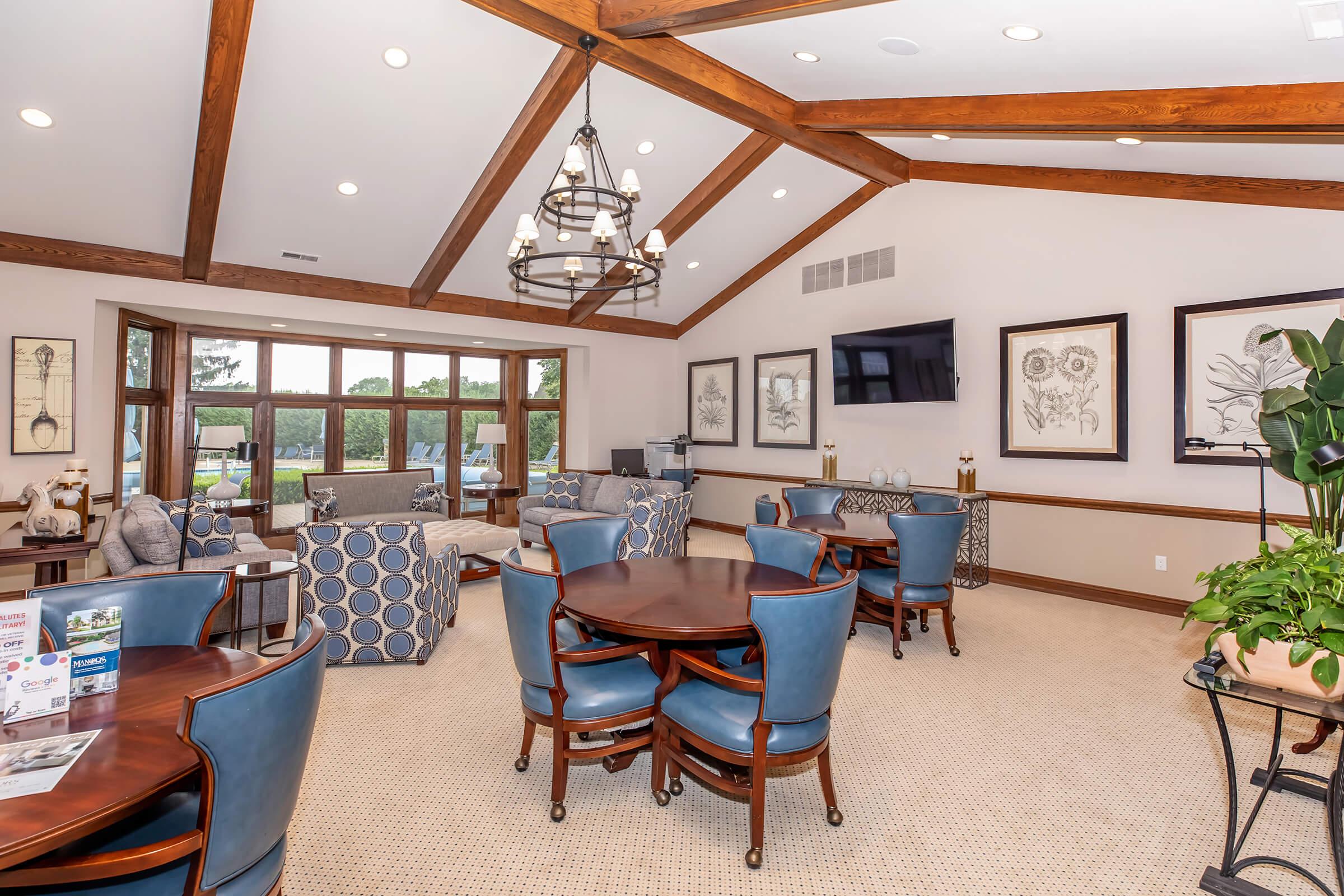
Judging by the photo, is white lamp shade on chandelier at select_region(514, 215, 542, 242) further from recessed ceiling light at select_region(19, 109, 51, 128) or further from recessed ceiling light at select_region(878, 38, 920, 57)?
recessed ceiling light at select_region(19, 109, 51, 128)

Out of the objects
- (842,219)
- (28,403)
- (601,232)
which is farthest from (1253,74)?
(28,403)

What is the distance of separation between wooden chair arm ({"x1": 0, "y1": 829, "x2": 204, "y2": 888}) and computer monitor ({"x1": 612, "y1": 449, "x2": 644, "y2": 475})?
7719 millimetres

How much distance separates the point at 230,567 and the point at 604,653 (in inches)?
131

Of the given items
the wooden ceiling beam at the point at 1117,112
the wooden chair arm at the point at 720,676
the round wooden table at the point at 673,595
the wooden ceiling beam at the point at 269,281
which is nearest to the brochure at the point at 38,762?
the round wooden table at the point at 673,595

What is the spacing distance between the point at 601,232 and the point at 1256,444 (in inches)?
193

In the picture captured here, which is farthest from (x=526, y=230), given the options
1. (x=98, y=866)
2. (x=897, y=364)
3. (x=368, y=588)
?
(x=897, y=364)

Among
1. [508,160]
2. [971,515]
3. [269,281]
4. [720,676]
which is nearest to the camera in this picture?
[720,676]

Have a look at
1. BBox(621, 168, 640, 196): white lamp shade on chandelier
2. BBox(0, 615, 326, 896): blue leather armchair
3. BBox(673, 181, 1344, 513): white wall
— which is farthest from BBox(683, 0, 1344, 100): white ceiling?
BBox(0, 615, 326, 896): blue leather armchair

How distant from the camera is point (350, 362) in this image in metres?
8.28

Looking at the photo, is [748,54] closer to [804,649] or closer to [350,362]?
[804,649]

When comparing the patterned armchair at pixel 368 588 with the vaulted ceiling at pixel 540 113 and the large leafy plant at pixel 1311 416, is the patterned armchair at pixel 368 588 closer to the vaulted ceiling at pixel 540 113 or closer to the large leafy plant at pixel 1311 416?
the vaulted ceiling at pixel 540 113

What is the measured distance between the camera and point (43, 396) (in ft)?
17.1

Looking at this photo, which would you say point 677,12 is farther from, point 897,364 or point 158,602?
point 897,364

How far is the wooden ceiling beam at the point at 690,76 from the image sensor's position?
148 inches
